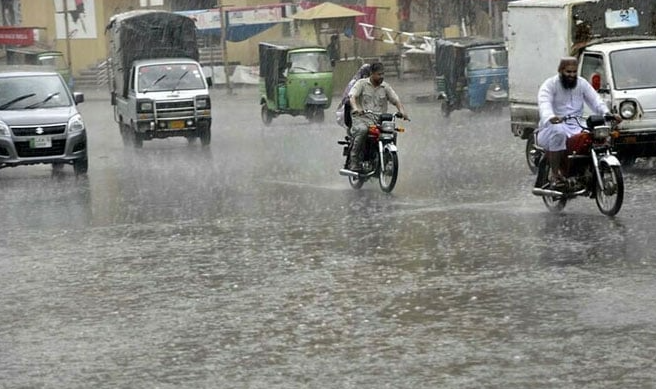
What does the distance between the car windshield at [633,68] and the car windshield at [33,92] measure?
352 inches

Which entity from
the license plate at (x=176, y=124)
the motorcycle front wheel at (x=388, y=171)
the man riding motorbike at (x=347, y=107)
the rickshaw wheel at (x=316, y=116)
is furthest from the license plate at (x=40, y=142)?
the rickshaw wheel at (x=316, y=116)

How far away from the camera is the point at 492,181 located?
62.1ft

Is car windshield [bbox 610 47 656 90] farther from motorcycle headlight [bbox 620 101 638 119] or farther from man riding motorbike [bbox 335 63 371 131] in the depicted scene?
man riding motorbike [bbox 335 63 371 131]

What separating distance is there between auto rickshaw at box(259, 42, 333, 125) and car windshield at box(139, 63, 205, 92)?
21.6ft

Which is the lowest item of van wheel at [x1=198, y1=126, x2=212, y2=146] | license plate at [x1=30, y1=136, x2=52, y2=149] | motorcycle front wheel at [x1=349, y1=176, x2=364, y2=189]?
van wheel at [x1=198, y1=126, x2=212, y2=146]

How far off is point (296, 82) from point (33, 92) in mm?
14355

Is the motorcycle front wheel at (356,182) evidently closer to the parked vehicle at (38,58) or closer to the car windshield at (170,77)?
the car windshield at (170,77)

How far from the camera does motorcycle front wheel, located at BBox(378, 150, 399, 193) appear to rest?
689 inches

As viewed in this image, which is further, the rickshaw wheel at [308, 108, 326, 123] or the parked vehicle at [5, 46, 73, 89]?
the parked vehicle at [5, 46, 73, 89]

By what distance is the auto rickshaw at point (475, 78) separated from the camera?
123 feet

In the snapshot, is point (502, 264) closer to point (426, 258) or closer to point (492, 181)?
point (426, 258)

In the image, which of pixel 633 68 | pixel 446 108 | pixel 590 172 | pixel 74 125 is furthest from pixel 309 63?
pixel 590 172

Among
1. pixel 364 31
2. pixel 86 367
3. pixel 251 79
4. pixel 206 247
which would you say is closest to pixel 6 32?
pixel 251 79

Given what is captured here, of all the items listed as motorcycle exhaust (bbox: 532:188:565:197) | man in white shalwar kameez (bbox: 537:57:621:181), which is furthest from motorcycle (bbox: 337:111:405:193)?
man in white shalwar kameez (bbox: 537:57:621:181)
